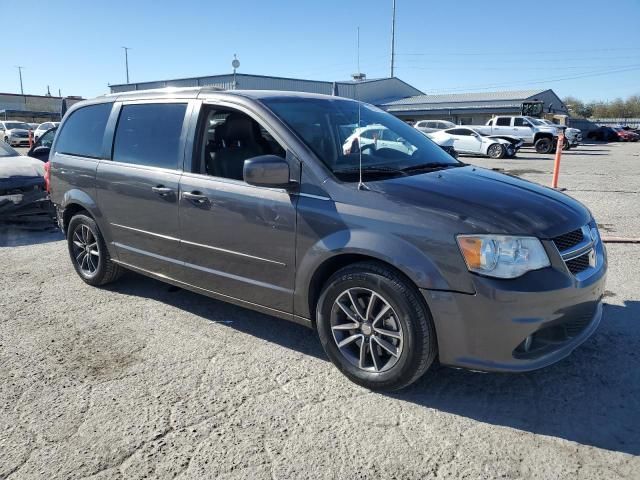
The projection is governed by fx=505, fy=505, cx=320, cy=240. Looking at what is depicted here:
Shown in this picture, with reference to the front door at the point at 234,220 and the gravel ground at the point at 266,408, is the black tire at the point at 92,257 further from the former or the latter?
the front door at the point at 234,220

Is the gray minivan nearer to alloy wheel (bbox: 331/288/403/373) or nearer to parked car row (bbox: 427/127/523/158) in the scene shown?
alloy wheel (bbox: 331/288/403/373)

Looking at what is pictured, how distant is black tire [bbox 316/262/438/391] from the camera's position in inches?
113

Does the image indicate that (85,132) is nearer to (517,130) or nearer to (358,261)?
(358,261)

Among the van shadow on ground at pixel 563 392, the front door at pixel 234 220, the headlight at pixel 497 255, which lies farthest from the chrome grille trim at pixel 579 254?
the front door at pixel 234 220

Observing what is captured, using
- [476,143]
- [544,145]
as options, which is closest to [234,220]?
[476,143]

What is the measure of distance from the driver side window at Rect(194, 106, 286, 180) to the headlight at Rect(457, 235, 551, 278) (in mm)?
1690

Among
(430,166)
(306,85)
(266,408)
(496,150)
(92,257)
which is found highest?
(306,85)

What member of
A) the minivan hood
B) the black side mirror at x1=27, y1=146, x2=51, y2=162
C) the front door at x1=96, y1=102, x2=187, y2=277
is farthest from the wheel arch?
the black side mirror at x1=27, y1=146, x2=51, y2=162

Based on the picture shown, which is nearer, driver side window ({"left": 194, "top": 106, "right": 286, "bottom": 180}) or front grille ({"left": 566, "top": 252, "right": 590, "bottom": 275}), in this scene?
front grille ({"left": 566, "top": 252, "right": 590, "bottom": 275})

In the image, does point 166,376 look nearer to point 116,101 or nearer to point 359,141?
point 359,141

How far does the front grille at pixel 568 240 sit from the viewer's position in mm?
2881

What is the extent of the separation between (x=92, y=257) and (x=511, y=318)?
4.06m

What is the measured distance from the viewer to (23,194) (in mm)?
7836

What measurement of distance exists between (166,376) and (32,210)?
5.98 meters
